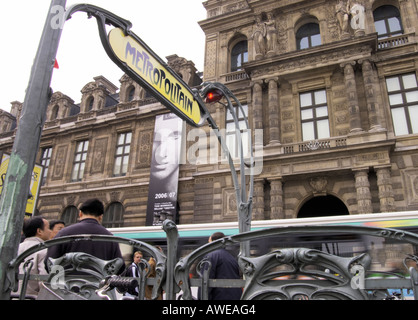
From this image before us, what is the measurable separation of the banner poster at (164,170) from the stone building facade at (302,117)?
82cm

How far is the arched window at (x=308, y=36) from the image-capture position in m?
19.9

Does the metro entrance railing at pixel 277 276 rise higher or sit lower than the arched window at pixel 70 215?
lower

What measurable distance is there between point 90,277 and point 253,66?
59.3 ft

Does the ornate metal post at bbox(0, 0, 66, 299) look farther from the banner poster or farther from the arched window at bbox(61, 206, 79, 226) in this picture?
the arched window at bbox(61, 206, 79, 226)

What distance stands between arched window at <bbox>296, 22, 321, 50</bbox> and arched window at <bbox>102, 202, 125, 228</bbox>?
15.3m

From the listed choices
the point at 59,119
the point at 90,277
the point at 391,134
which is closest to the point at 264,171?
the point at 391,134

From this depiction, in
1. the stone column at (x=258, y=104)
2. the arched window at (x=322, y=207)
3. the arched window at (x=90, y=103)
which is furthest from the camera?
the arched window at (x=90, y=103)

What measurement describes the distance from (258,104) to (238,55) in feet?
17.6

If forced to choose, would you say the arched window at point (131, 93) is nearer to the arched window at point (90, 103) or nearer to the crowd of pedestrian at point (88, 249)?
the arched window at point (90, 103)

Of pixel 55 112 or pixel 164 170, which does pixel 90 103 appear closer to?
pixel 55 112

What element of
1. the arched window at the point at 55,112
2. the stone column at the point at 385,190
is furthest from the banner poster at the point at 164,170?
the arched window at the point at 55,112

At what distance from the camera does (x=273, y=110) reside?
60.0 feet
